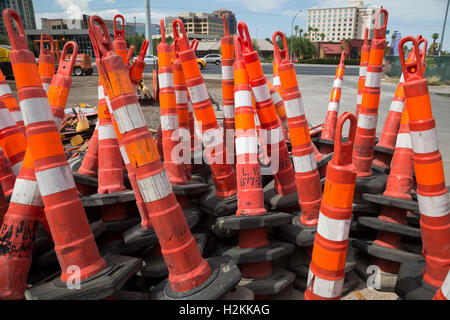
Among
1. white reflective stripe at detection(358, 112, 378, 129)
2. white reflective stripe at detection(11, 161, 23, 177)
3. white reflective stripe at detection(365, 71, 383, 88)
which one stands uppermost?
white reflective stripe at detection(365, 71, 383, 88)

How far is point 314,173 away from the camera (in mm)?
2709

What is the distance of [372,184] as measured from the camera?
3082mm

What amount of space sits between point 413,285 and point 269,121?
1757 mm

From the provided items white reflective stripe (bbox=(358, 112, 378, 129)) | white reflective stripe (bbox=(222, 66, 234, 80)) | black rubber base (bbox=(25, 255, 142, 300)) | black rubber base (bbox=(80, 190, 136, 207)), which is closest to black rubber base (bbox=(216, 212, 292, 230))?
black rubber base (bbox=(25, 255, 142, 300))

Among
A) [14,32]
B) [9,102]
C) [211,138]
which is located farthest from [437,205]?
[9,102]

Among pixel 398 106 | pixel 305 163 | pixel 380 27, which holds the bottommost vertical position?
pixel 305 163

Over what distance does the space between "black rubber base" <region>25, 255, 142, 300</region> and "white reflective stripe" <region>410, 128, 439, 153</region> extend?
83.3 inches

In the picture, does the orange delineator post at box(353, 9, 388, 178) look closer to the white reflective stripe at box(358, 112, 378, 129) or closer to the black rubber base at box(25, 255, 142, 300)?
the white reflective stripe at box(358, 112, 378, 129)

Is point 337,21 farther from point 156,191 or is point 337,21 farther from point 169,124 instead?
point 156,191

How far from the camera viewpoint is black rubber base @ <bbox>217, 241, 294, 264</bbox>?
2.39 metres

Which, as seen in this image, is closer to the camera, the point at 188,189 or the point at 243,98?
the point at 243,98

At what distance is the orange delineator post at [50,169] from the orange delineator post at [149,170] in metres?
0.46

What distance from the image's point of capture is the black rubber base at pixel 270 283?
2418mm

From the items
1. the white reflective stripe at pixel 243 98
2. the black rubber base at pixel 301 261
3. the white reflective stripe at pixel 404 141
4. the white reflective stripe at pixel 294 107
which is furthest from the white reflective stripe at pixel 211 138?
the white reflective stripe at pixel 404 141
